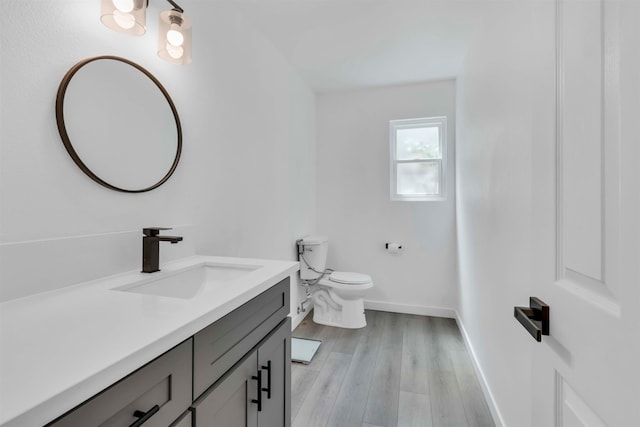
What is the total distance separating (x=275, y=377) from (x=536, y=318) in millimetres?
888

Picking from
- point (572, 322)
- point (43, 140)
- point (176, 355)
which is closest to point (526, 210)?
point (572, 322)

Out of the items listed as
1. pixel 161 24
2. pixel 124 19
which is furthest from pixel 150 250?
pixel 161 24

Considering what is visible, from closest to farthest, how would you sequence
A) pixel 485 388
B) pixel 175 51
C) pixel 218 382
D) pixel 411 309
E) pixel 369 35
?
pixel 218 382, pixel 175 51, pixel 485 388, pixel 369 35, pixel 411 309

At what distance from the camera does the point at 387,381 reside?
1.98 metres

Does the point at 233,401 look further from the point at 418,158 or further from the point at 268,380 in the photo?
the point at 418,158

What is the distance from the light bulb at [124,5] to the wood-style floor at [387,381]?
1.98m

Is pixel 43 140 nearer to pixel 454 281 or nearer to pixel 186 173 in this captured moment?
pixel 186 173

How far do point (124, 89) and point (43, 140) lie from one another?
0.37 meters

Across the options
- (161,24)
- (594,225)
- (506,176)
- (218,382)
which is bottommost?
(218,382)

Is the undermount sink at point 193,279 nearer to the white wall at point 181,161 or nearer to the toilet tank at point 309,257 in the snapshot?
the white wall at point 181,161

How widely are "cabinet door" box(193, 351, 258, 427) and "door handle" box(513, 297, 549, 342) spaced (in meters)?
0.78

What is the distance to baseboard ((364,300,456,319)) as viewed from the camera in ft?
10.2

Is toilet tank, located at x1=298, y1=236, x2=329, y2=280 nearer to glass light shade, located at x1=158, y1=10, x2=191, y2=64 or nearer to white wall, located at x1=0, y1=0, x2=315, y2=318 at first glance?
white wall, located at x1=0, y1=0, x2=315, y2=318

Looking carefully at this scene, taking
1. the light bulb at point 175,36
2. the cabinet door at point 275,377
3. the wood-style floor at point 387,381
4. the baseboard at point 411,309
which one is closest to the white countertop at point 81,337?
the cabinet door at point 275,377
